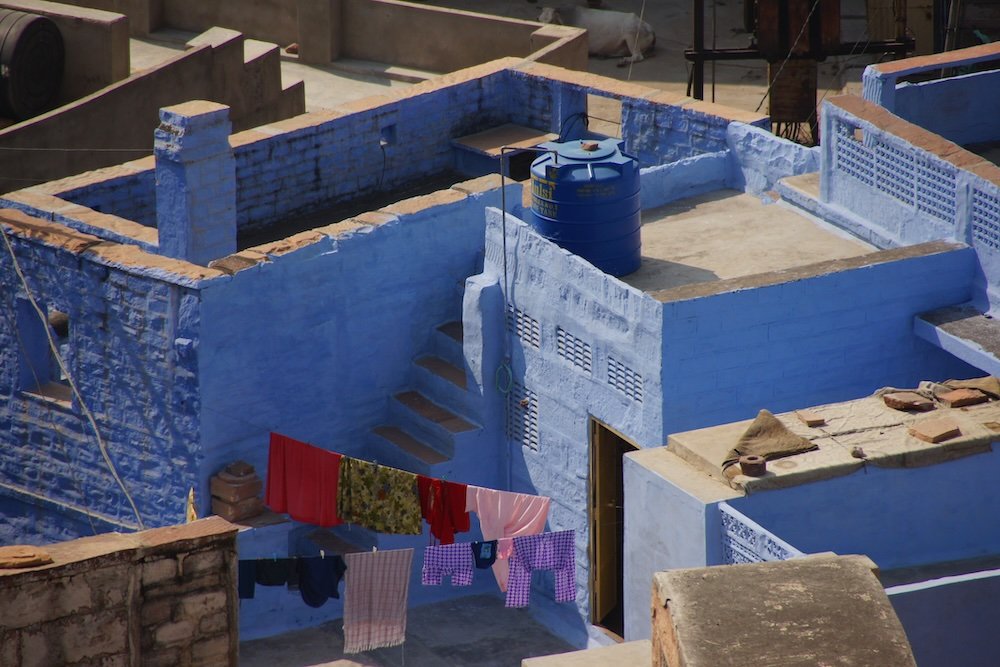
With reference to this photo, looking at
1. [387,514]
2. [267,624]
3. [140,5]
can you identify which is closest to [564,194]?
[387,514]

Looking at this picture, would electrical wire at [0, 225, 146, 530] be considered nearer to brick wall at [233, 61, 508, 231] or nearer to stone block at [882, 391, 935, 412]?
brick wall at [233, 61, 508, 231]

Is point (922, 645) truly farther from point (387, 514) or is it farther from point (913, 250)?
point (387, 514)

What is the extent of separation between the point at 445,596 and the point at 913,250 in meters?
5.55

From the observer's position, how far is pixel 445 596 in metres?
18.4

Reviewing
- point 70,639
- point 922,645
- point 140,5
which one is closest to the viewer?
point 70,639

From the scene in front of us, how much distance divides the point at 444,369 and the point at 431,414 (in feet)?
1.76

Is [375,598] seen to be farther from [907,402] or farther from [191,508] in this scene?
[907,402]

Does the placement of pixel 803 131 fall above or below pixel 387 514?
above

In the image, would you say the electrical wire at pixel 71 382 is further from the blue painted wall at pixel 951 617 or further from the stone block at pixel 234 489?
the blue painted wall at pixel 951 617

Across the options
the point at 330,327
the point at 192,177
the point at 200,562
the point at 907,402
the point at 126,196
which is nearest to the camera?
the point at 200,562

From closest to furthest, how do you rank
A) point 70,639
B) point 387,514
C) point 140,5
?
point 70,639, point 387,514, point 140,5

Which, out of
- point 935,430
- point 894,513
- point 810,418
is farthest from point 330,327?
point 935,430

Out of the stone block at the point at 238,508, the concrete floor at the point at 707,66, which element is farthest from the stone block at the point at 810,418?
the concrete floor at the point at 707,66

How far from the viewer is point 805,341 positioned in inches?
642
